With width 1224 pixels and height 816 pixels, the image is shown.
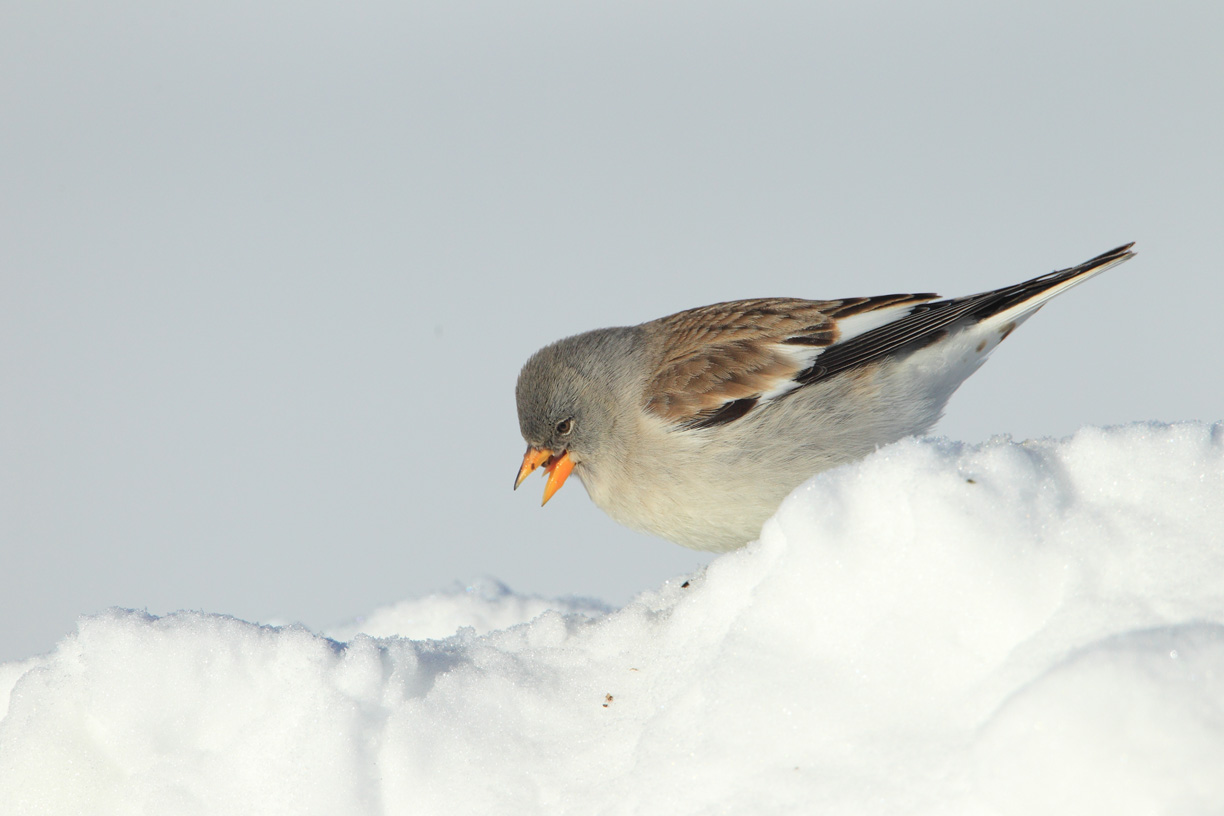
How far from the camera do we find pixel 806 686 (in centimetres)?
227

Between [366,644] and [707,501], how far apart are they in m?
1.60

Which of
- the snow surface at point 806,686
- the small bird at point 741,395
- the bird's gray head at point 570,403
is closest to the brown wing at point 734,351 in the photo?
the small bird at point 741,395

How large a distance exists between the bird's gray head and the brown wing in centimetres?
20

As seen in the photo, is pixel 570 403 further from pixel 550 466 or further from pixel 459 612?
pixel 459 612

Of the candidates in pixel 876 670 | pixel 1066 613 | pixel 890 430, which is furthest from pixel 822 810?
pixel 890 430

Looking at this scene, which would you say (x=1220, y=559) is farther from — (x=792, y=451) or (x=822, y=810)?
(x=792, y=451)

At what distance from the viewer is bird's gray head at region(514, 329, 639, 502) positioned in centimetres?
438

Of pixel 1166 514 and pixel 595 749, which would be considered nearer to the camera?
pixel 1166 514

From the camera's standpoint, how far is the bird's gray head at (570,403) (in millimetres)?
4379

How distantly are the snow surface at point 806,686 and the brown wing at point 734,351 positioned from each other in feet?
3.87

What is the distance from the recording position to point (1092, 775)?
69.2 inches

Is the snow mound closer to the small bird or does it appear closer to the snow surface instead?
the small bird

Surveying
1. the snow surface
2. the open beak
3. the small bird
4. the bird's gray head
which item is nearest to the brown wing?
the small bird

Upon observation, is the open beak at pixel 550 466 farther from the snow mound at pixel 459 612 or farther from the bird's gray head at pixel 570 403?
the snow mound at pixel 459 612
